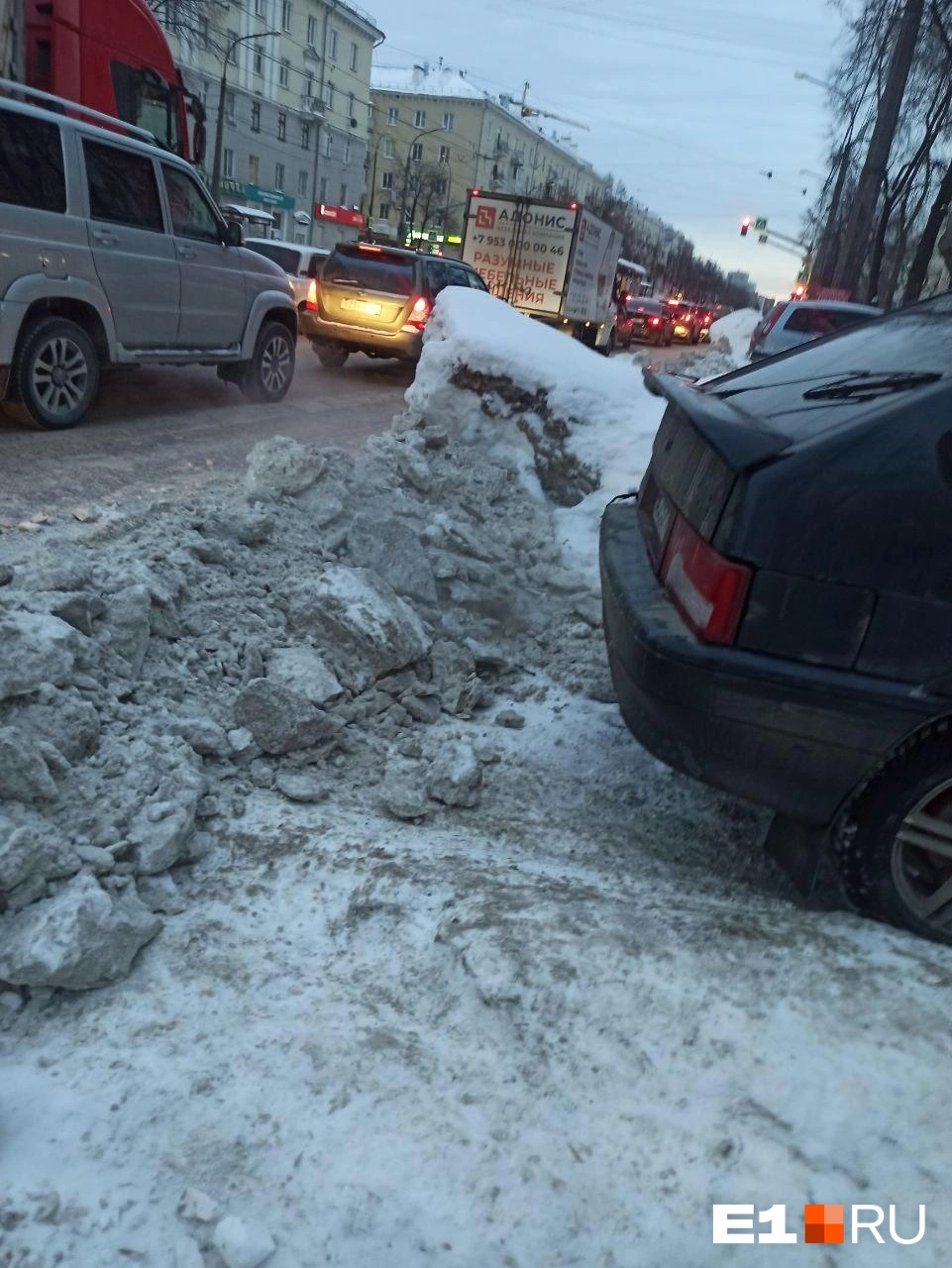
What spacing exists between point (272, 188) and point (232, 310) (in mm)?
52544

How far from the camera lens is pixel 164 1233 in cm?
171

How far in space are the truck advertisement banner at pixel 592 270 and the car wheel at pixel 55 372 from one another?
1565 cm

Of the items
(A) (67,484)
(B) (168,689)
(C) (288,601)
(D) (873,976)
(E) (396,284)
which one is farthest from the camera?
(E) (396,284)

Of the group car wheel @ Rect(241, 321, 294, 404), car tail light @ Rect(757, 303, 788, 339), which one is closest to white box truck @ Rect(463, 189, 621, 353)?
car tail light @ Rect(757, 303, 788, 339)

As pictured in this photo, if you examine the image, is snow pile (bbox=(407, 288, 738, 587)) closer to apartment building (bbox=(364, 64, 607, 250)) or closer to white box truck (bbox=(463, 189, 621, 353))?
white box truck (bbox=(463, 189, 621, 353))

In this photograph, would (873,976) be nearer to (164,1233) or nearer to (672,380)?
(164,1233)

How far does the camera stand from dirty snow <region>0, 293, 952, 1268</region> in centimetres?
180

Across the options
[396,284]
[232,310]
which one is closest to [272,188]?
[396,284]

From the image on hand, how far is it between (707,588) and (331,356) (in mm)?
11547

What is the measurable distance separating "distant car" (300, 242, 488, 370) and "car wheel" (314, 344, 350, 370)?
0.06 metres

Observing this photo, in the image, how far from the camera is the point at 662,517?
10.5 feet

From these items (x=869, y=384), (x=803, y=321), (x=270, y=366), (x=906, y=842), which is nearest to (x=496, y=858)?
(x=906, y=842)

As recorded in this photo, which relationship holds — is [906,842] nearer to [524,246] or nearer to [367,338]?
[367,338]

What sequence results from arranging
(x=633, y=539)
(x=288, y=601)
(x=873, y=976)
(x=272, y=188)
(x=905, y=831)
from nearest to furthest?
1. (x=873, y=976)
2. (x=905, y=831)
3. (x=633, y=539)
4. (x=288, y=601)
5. (x=272, y=188)
